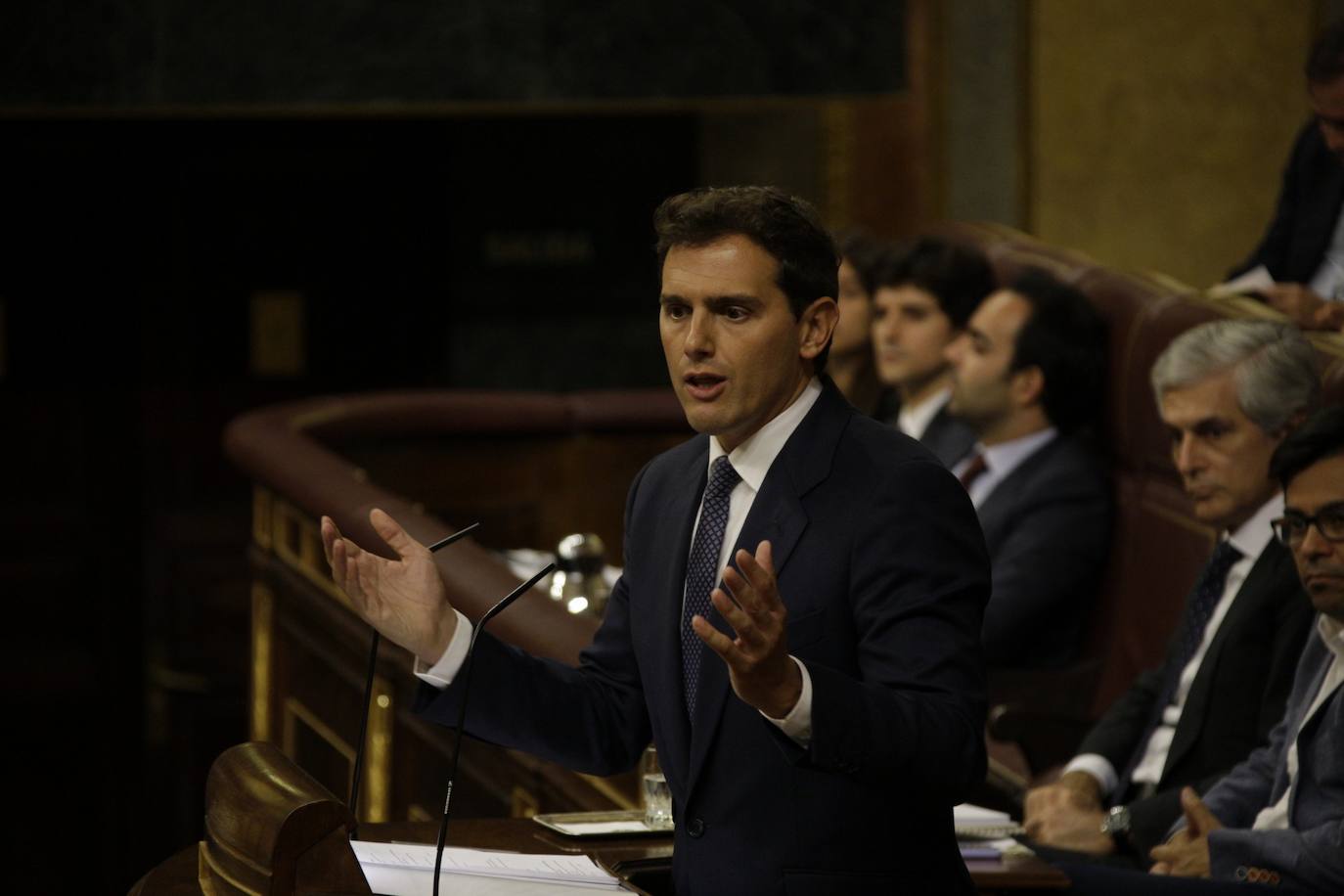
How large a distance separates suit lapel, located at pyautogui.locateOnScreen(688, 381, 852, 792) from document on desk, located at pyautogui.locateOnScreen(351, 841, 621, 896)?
0.55 ft

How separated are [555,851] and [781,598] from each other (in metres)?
0.58

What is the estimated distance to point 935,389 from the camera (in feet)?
17.3

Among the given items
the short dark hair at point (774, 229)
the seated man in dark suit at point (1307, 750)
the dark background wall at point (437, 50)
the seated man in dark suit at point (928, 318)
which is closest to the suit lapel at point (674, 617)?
the short dark hair at point (774, 229)

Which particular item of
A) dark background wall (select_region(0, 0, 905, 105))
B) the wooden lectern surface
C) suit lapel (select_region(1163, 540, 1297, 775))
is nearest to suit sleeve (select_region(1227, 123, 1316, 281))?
suit lapel (select_region(1163, 540, 1297, 775))

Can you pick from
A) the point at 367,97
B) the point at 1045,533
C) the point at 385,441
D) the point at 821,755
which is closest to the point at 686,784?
the point at 821,755

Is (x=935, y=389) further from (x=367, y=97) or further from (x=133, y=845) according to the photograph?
(x=133, y=845)

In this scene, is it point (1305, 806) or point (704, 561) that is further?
point (1305, 806)

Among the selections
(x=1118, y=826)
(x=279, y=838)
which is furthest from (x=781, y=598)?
(x=1118, y=826)

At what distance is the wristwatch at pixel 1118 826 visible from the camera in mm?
3533

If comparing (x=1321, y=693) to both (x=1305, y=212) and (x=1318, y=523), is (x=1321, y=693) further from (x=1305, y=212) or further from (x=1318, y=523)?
(x=1305, y=212)

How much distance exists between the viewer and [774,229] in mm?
2180

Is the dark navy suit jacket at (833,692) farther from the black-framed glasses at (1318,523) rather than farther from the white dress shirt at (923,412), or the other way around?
the white dress shirt at (923,412)

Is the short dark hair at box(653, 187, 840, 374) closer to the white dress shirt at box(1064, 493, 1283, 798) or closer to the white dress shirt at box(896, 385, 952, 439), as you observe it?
the white dress shirt at box(1064, 493, 1283, 798)

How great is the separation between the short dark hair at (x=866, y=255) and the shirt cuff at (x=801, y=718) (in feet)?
11.5
